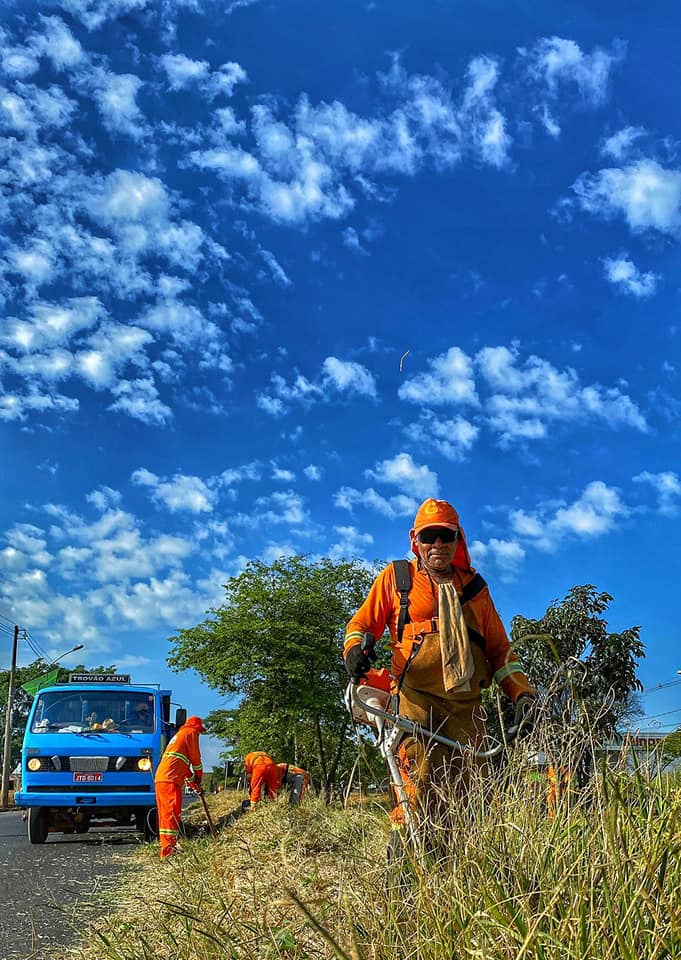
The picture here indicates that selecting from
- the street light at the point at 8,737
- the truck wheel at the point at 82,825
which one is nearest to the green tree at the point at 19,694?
the street light at the point at 8,737

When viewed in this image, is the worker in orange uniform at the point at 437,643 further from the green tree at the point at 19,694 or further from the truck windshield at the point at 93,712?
the green tree at the point at 19,694

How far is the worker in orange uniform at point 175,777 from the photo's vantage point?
9.84 meters

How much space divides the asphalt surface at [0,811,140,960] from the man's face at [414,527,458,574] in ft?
7.50

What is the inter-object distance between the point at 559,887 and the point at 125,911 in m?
3.74

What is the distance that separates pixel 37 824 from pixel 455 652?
11.1 meters

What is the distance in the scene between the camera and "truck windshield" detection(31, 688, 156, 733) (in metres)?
14.1

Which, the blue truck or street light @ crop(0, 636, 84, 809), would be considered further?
street light @ crop(0, 636, 84, 809)

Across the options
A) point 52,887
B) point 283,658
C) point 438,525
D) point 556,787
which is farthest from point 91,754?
point 283,658

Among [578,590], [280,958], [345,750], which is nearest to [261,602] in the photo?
[345,750]

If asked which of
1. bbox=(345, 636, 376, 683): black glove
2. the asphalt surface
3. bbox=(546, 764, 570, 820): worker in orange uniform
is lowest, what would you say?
the asphalt surface

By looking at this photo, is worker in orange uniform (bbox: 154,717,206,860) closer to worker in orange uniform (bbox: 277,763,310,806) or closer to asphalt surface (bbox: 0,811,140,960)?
asphalt surface (bbox: 0,811,140,960)

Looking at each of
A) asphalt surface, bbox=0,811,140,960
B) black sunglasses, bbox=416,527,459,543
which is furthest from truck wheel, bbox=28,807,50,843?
black sunglasses, bbox=416,527,459,543

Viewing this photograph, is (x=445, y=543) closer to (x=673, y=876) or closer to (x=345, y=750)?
(x=673, y=876)

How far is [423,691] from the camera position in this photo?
15.5 feet
